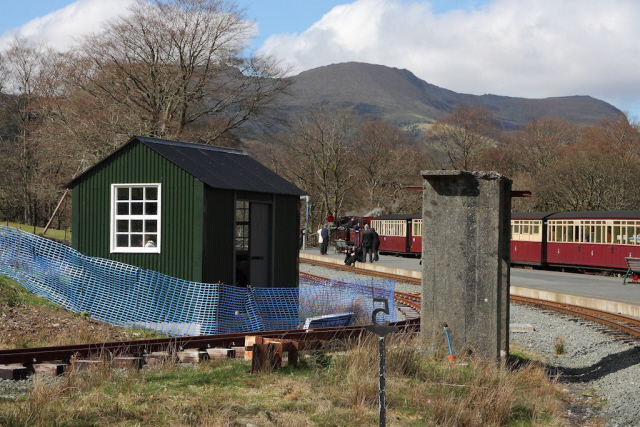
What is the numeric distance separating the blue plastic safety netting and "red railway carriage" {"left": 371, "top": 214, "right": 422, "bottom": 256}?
32.5m

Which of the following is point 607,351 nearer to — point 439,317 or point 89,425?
point 439,317

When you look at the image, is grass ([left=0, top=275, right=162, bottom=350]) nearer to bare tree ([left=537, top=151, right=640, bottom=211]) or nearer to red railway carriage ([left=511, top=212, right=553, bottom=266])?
red railway carriage ([left=511, top=212, right=553, bottom=266])

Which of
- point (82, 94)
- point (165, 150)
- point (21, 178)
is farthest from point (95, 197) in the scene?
point (21, 178)

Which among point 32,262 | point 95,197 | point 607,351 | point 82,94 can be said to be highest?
point 82,94

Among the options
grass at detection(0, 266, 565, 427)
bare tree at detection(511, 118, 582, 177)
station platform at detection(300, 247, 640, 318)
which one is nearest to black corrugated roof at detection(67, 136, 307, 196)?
grass at detection(0, 266, 565, 427)

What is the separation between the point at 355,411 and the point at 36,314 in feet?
25.1

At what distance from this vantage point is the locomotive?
32.1 meters

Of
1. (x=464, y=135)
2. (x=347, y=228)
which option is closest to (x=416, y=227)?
(x=347, y=228)

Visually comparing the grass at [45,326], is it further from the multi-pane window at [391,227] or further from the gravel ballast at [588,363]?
the multi-pane window at [391,227]

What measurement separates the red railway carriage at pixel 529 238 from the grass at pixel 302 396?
27526 mm

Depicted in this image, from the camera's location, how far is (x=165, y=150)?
51.0ft

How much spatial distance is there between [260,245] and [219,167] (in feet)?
5.85

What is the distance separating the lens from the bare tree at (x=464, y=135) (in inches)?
2955

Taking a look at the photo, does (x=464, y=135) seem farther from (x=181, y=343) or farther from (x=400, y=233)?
(x=181, y=343)
